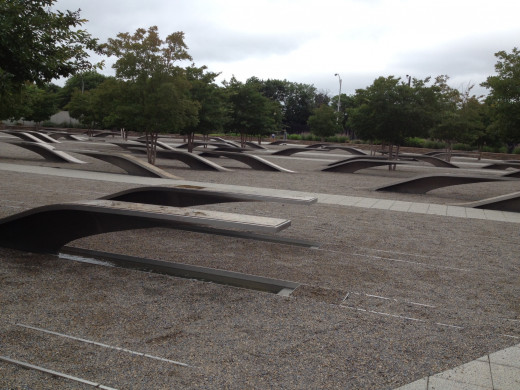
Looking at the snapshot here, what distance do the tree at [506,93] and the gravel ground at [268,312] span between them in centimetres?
1242

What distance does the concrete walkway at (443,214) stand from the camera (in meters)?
3.46

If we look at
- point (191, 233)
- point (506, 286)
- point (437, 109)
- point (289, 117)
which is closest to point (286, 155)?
point (437, 109)

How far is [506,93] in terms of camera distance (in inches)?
744

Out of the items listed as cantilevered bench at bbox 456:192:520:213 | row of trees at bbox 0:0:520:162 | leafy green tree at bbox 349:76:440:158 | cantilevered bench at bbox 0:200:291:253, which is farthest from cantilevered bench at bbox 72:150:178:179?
leafy green tree at bbox 349:76:440:158

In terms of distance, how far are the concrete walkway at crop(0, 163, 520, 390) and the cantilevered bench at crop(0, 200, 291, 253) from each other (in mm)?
2322

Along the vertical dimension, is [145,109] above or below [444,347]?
above

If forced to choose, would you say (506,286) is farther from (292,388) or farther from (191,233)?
(191,233)

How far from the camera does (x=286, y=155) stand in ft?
109

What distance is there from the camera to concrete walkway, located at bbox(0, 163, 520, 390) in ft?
11.3

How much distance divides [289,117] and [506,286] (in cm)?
8208

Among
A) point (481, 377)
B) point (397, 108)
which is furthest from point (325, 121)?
point (481, 377)

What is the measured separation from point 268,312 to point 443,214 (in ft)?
24.8

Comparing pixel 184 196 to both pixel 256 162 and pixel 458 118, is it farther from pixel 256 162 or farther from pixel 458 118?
pixel 458 118

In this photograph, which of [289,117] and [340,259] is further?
[289,117]
